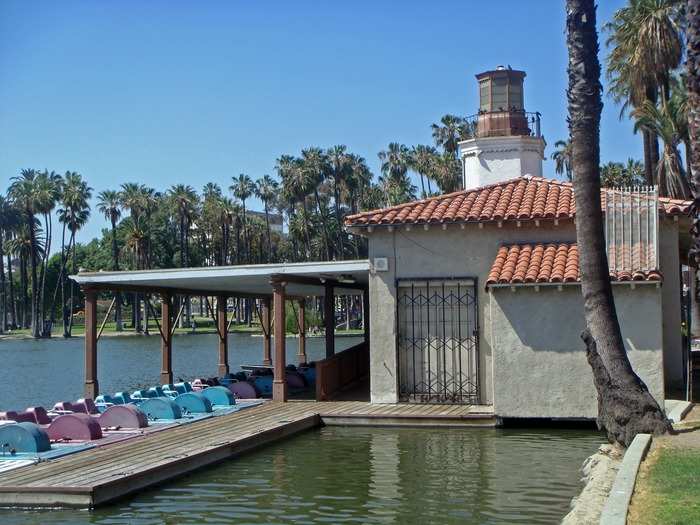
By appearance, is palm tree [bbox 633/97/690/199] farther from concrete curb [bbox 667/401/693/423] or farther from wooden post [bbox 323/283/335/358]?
concrete curb [bbox 667/401/693/423]

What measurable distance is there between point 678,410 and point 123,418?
31.3 ft

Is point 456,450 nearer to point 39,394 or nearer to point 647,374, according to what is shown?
point 647,374

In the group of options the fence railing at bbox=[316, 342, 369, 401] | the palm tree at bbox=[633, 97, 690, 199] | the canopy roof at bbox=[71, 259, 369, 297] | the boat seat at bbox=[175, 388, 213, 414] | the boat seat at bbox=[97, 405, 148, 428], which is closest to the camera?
the boat seat at bbox=[97, 405, 148, 428]

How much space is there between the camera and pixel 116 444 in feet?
48.7

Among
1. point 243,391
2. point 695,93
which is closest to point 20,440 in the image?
point 243,391

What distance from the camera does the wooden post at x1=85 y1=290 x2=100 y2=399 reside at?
21.7 m

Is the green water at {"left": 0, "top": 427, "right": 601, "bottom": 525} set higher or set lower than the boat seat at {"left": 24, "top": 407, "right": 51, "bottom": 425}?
lower

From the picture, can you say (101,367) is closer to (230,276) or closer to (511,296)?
(230,276)

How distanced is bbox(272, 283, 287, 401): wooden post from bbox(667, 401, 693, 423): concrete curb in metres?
8.32

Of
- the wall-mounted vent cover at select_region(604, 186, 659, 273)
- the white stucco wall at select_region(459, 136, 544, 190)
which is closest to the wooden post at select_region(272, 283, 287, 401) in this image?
the wall-mounted vent cover at select_region(604, 186, 659, 273)

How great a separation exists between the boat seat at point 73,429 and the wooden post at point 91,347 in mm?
6463

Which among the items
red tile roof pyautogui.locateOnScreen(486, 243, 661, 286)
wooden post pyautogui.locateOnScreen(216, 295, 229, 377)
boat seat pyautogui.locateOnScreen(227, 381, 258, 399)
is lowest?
boat seat pyautogui.locateOnScreen(227, 381, 258, 399)

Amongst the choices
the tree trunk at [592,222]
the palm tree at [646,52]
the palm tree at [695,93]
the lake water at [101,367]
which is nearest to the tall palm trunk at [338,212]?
the lake water at [101,367]

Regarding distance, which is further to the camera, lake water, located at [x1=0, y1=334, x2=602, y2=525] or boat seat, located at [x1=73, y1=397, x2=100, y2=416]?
boat seat, located at [x1=73, y1=397, x2=100, y2=416]
